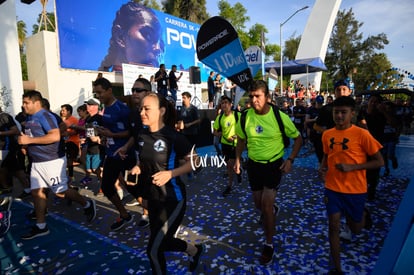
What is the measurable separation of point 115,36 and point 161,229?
56.2 ft

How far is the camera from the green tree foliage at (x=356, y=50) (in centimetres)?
4381

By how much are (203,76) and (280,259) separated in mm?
22011

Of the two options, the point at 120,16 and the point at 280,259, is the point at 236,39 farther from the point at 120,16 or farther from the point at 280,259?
the point at 120,16

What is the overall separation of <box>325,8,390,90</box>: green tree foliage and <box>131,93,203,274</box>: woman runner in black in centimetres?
4899

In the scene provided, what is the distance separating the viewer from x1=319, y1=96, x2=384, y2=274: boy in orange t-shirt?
2.61m

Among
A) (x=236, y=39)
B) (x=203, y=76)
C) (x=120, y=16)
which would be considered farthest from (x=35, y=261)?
(x=203, y=76)

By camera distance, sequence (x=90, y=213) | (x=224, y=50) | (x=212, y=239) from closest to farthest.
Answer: (x=212, y=239), (x=90, y=213), (x=224, y=50)

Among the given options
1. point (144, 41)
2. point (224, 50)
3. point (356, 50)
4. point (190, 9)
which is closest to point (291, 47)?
point (356, 50)

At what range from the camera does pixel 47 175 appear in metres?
3.77

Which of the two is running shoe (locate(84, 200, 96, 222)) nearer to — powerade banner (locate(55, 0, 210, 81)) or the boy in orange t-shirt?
the boy in orange t-shirt

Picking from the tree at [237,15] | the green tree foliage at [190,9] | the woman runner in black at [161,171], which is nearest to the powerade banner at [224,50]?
the woman runner in black at [161,171]

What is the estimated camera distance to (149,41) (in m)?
18.9

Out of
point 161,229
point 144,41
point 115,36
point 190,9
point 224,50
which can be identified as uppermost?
point 190,9

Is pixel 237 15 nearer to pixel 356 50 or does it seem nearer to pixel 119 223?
pixel 356 50
